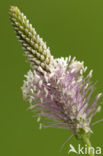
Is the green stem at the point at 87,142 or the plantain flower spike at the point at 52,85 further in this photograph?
the plantain flower spike at the point at 52,85

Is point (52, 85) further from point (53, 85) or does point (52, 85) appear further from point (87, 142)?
point (87, 142)

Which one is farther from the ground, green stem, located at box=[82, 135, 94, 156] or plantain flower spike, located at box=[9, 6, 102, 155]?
plantain flower spike, located at box=[9, 6, 102, 155]

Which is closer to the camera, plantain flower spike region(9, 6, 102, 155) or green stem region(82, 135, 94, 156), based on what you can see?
green stem region(82, 135, 94, 156)

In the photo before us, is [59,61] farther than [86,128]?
Yes

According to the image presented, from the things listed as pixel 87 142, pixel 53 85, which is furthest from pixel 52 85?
pixel 87 142

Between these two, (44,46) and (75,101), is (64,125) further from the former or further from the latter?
(44,46)

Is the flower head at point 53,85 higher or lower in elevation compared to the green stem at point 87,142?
A: higher

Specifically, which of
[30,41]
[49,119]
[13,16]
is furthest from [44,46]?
[49,119]
